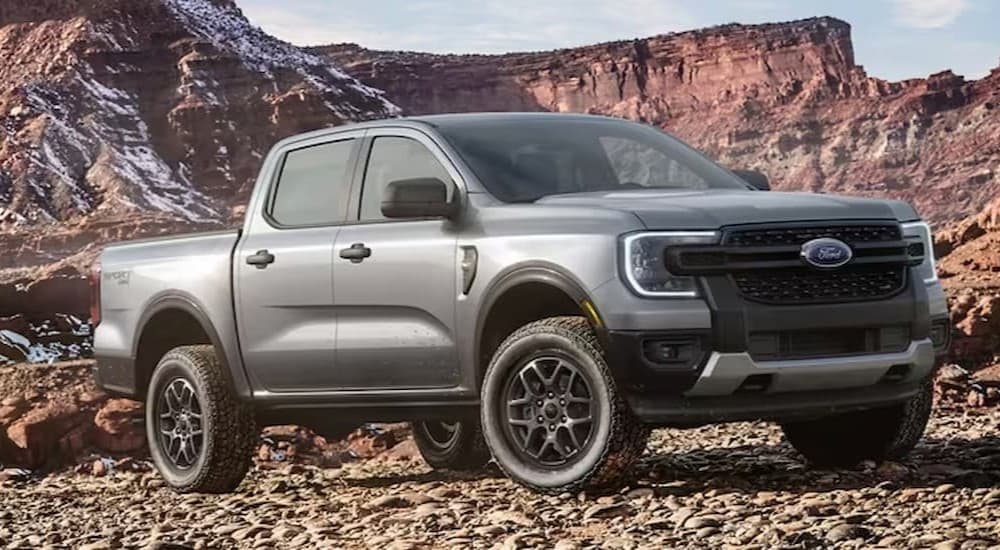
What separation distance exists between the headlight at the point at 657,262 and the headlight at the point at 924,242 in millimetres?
1146

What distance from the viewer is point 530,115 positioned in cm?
801

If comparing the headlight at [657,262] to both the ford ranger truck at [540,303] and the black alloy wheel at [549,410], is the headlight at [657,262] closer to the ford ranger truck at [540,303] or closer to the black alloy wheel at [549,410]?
the ford ranger truck at [540,303]

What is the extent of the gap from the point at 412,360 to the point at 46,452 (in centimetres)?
832

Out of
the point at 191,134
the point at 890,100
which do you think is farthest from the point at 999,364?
the point at 890,100

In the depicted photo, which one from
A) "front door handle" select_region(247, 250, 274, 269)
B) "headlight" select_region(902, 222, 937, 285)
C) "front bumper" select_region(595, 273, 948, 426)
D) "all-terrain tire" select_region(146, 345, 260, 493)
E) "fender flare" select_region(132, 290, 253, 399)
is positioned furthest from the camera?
"all-terrain tire" select_region(146, 345, 260, 493)

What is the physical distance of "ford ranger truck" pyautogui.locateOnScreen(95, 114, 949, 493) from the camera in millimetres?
6418

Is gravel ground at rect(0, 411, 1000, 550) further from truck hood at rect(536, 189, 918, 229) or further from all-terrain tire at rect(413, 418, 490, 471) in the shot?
truck hood at rect(536, 189, 918, 229)

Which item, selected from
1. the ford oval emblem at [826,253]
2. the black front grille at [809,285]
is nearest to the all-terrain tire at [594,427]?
the black front grille at [809,285]

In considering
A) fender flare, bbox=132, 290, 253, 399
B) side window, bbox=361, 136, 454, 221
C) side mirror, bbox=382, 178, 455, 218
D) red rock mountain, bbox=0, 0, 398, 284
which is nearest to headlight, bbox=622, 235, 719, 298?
side mirror, bbox=382, 178, 455, 218

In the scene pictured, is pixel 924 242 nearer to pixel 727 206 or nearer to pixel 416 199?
pixel 727 206

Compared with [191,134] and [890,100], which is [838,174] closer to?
[890,100]

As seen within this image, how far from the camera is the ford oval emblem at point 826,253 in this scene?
6461 mm

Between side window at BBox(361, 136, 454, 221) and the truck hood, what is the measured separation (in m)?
0.80

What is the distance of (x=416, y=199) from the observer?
7.04m
